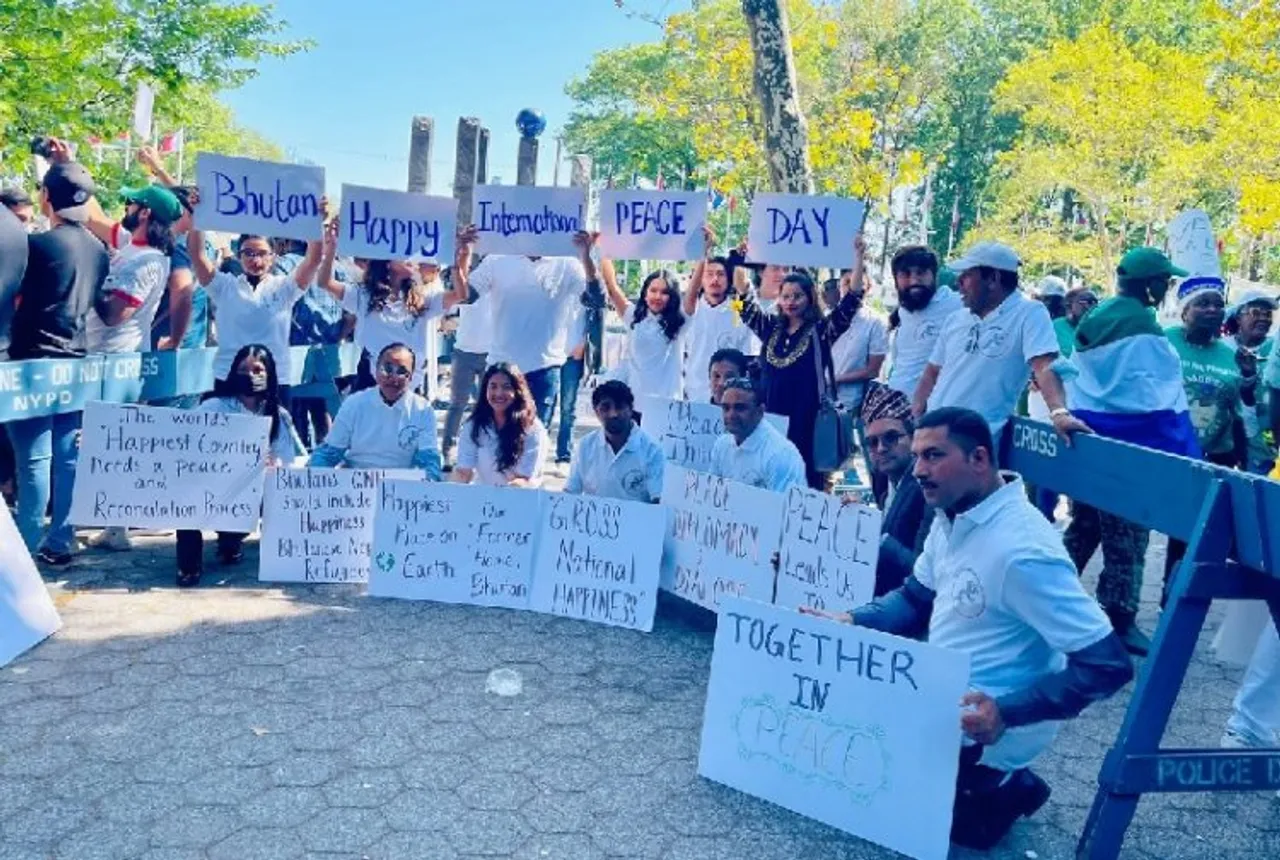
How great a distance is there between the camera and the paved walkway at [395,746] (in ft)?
10.5

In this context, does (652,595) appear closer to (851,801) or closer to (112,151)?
(851,801)

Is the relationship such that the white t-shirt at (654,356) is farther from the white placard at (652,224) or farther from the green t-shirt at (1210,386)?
the green t-shirt at (1210,386)

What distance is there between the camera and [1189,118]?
76.5 feet

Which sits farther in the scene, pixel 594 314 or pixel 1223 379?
pixel 594 314

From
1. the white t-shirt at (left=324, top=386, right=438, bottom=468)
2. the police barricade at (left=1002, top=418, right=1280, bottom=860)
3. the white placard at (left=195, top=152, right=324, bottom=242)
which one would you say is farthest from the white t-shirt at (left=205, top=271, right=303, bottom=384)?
the police barricade at (left=1002, top=418, right=1280, bottom=860)

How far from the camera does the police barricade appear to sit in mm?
2877

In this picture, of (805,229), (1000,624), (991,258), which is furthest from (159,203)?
(1000,624)

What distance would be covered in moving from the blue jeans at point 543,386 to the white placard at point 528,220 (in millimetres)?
1115

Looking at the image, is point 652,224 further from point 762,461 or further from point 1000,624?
point 1000,624

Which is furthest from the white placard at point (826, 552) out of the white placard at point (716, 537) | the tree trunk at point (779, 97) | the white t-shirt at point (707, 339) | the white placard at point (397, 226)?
the tree trunk at point (779, 97)

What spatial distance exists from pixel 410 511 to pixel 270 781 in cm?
197

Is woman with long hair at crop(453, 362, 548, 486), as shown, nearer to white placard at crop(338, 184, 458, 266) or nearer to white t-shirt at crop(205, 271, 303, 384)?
white placard at crop(338, 184, 458, 266)

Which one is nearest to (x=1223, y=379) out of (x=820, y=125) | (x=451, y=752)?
(x=451, y=752)

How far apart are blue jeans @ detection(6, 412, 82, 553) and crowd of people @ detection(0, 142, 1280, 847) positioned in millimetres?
11
